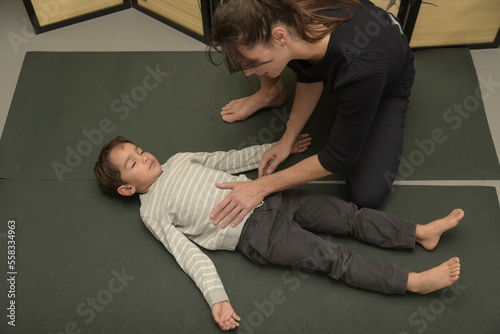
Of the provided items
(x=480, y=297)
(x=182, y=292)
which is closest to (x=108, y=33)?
(x=182, y=292)

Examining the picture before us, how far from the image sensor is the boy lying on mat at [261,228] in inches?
61.2

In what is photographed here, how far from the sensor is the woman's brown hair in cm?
121

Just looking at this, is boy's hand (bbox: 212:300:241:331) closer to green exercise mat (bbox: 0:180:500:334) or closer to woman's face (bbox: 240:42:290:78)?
green exercise mat (bbox: 0:180:500:334)

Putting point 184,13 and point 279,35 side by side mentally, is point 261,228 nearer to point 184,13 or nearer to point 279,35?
point 279,35

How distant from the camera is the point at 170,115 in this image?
2.05 meters

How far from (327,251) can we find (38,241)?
1004 mm

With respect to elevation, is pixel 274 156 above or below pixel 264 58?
below

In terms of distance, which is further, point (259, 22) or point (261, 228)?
point (261, 228)

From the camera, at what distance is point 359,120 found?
4.62ft

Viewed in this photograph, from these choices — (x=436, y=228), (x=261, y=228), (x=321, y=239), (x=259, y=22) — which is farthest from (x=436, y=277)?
(x=259, y=22)

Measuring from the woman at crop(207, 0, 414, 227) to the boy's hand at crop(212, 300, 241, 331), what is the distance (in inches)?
9.9

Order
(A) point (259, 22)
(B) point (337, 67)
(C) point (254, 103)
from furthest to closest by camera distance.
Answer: (C) point (254, 103), (B) point (337, 67), (A) point (259, 22)

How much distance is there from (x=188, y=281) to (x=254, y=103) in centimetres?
75

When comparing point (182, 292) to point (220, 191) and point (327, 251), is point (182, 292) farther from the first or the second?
point (327, 251)
